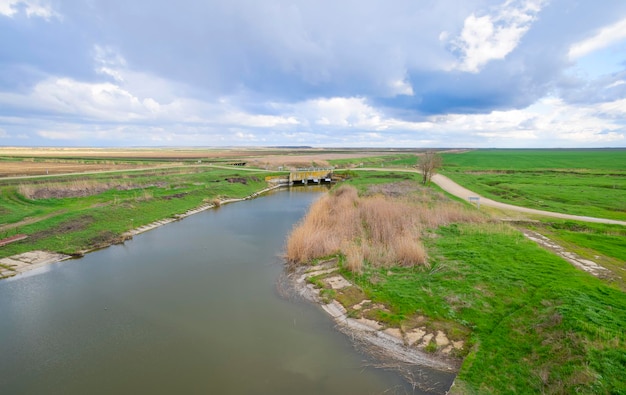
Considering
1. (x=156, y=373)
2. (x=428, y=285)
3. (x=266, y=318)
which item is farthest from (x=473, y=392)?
(x=156, y=373)

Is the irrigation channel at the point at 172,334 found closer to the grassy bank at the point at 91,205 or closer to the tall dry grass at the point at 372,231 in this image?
the tall dry grass at the point at 372,231

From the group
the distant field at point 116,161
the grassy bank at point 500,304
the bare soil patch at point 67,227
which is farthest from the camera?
the distant field at point 116,161

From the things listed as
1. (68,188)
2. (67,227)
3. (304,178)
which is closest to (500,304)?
(67,227)

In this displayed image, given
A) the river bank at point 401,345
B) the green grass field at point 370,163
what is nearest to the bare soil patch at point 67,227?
the river bank at point 401,345

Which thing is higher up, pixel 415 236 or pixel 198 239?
pixel 415 236

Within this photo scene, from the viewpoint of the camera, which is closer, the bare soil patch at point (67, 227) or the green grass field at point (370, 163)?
the bare soil patch at point (67, 227)

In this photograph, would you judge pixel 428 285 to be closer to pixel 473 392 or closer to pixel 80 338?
pixel 473 392

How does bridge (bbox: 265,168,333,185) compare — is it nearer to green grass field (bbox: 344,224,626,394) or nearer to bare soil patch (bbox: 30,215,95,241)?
bare soil patch (bbox: 30,215,95,241)
